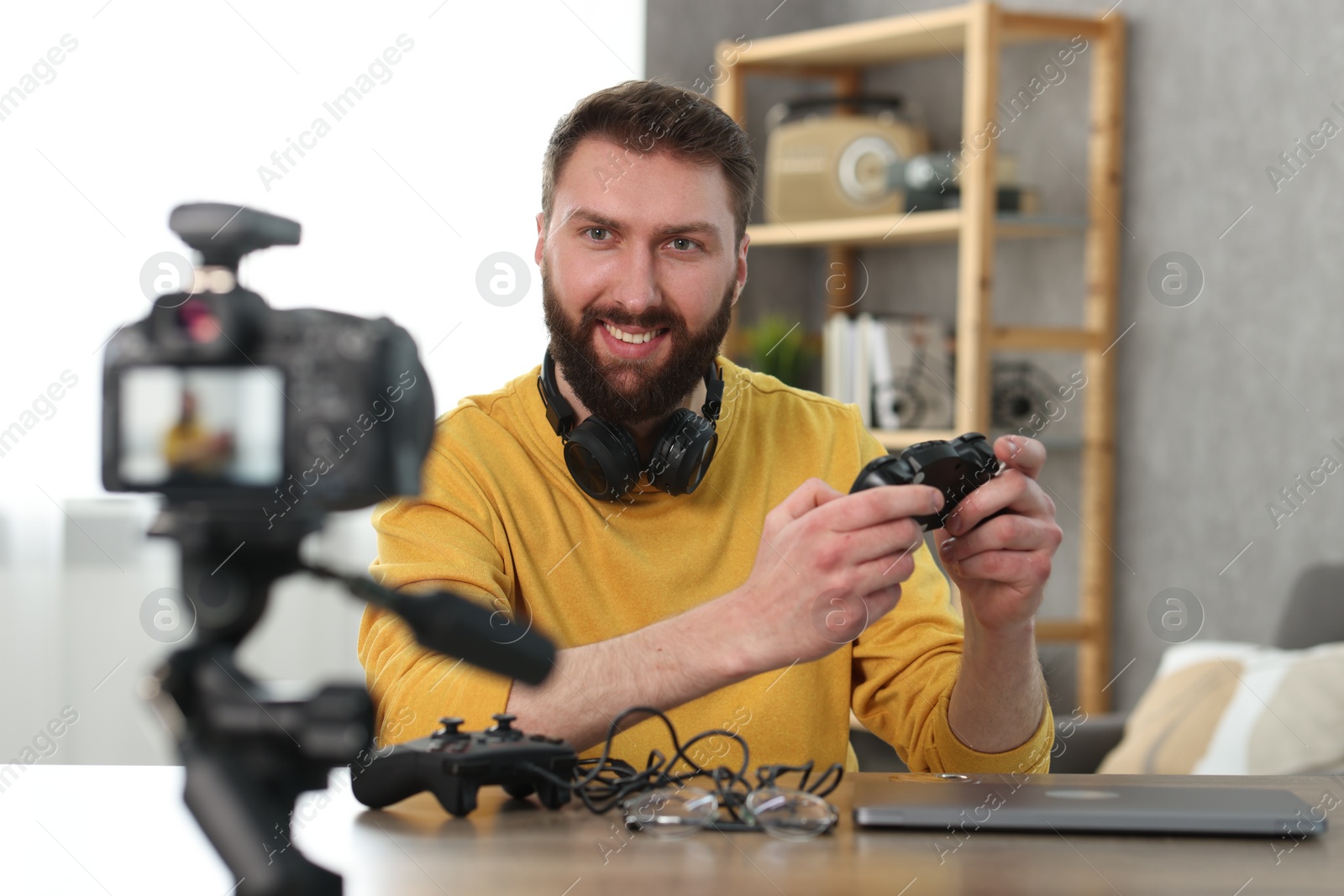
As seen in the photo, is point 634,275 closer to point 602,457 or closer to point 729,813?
point 602,457

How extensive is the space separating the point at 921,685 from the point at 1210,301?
1.75 metres

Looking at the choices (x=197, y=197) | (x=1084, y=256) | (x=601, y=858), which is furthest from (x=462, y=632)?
(x=1084, y=256)

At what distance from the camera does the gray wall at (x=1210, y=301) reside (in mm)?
2609

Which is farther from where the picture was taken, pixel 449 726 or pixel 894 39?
pixel 894 39

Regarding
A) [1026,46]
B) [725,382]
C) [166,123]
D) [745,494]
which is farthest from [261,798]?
[1026,46]

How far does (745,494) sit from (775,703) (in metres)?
0.24

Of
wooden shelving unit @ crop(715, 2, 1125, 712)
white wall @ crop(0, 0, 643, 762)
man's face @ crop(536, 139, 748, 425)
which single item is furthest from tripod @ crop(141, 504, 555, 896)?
wooden shelving unit @ crop(715, 2, 1125, 712)

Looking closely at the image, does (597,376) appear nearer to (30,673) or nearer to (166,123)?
(166,123)

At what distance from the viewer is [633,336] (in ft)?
4.82

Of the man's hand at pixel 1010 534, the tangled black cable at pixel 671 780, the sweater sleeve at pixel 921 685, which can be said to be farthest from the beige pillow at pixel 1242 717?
the tangled black cable at pixel 671 780

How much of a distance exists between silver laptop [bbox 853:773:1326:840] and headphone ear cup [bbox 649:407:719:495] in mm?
495

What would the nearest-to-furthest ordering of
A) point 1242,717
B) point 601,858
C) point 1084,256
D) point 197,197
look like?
point 601,858 → point 1242,717 → point 197,197 → point 1084,256

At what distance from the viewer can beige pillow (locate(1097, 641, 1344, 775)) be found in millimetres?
2031

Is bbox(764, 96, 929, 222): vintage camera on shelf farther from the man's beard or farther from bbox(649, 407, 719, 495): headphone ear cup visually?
bbox(649, 407, 719, 495): headphone ear cup
